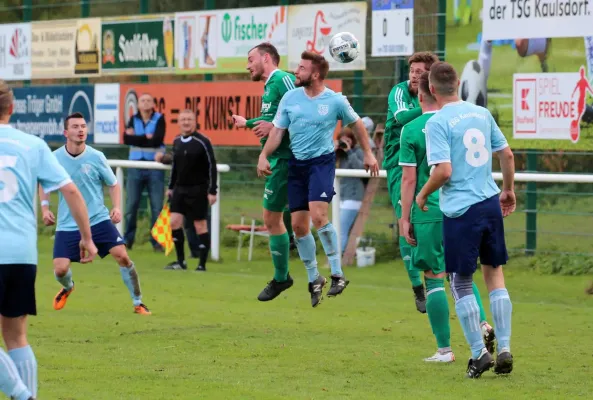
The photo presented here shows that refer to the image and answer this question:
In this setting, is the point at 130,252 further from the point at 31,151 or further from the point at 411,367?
the point at 31,151

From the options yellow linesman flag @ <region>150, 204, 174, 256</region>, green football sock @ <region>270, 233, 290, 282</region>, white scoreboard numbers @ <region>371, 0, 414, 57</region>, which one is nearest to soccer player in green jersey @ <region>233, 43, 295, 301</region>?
green football sock @ <region>270, 233, 290, 282</region>

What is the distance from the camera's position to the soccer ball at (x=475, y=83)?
17.9 m

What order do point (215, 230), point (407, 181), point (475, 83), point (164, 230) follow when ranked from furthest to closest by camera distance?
point (164, 230), point (215, 230), point (475, 83), point (407, 181)

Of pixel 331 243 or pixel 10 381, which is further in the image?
pixel 331 243

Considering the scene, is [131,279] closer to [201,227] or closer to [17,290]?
[201,227]

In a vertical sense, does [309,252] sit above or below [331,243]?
below

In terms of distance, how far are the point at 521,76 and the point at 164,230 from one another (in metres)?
5.81

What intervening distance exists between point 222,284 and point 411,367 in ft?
22.6

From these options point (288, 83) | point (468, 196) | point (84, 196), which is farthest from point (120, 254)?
point (468, 196)

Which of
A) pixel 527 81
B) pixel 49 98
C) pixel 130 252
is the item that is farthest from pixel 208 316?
pixel 49 98

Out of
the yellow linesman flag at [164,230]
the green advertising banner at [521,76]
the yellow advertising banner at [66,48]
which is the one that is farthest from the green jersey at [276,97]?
the yellow advertising banner at [66,48]

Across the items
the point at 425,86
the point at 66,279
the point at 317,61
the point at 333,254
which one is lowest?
the point at 66,279

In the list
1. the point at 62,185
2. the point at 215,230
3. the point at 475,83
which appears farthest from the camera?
the point at 215,230

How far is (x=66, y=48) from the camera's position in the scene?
79.4 ft
